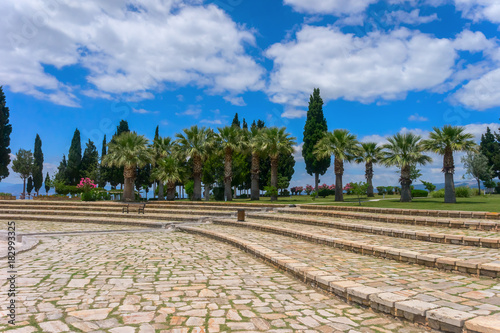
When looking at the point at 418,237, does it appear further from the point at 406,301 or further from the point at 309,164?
the point at 309,164

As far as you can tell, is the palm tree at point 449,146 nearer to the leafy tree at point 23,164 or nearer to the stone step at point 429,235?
the stone step at point 429,235

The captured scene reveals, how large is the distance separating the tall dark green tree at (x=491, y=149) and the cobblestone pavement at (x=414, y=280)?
2375 inches

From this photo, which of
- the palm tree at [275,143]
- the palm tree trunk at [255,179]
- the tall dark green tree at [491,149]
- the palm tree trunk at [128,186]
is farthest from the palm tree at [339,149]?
the tall dark green tree at [491,149]

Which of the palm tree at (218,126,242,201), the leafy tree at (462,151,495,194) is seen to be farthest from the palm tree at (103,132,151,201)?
the leafy tree at (462,151,495,194)

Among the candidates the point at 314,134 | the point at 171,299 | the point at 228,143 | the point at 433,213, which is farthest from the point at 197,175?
the point at 171,299

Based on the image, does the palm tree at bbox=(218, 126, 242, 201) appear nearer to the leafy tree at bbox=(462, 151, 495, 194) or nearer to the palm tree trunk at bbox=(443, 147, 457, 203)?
the palm tree trunk at bbox=(443, 147, 457, 203)

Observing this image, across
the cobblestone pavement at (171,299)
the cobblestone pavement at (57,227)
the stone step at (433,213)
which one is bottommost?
the cobblestone pavement at (57,227)

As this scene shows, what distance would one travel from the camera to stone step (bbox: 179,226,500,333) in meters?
3.50

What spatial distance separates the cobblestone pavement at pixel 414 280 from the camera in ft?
13.5

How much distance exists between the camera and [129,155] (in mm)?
31609

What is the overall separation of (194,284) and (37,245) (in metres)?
6.92

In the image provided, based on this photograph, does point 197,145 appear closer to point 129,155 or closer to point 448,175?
point 129,155

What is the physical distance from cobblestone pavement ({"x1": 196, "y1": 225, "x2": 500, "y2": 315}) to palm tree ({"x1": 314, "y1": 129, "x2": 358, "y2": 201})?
76.3 ft

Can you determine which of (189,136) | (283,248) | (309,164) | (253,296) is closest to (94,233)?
(283,248)
